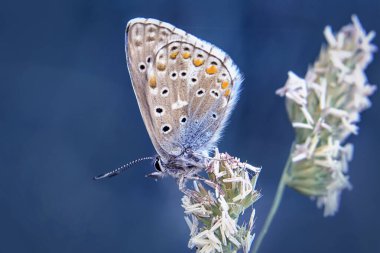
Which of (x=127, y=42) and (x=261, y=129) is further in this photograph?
(x=261, y=129)

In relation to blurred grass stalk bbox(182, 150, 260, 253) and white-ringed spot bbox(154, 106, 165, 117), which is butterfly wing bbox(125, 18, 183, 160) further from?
blurred grass stalk bbox(182, 150, 260, 253)

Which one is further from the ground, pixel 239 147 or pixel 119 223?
pixel 239 147

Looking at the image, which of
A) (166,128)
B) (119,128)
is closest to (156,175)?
(166,128)

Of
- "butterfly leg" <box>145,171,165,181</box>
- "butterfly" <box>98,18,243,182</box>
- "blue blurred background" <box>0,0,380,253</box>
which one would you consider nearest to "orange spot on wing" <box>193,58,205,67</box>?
"butterfly" <box>98,18,243,182</box>

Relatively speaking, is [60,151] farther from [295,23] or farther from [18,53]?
[295,23]

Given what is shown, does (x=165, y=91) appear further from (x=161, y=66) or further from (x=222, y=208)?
(x=222, y=208)

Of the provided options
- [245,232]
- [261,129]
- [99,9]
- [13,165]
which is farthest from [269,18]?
[245,232]

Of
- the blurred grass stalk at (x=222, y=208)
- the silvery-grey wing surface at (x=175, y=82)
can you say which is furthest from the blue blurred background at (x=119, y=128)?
the blurred grass stalk at (x=222, y=208)

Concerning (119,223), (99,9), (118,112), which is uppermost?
(99,9)
